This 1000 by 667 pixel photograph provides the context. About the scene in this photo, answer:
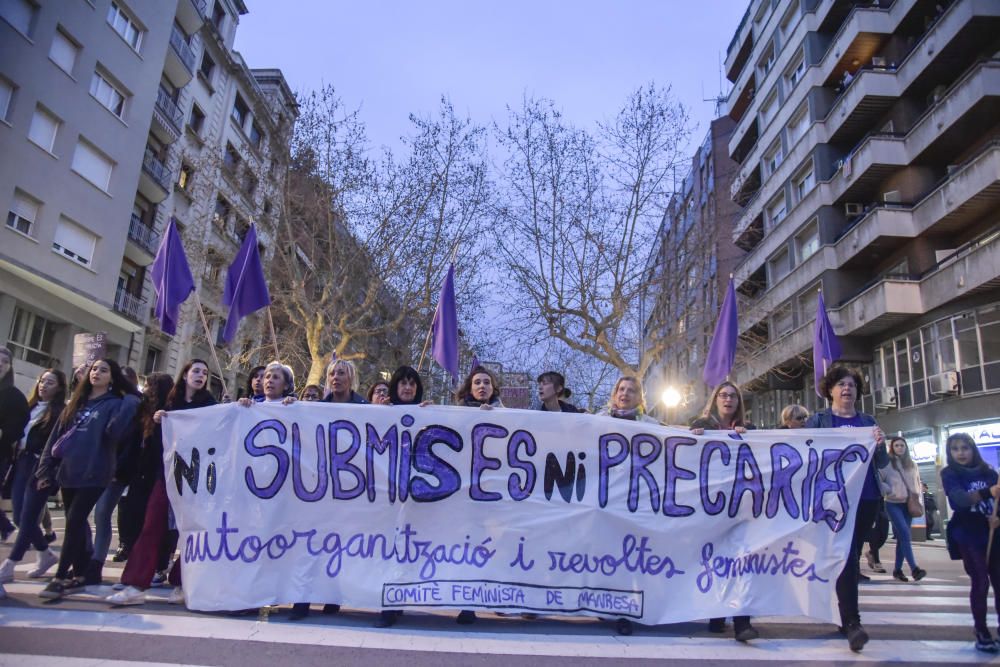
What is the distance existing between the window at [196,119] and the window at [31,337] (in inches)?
464

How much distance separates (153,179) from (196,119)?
17.8 ft

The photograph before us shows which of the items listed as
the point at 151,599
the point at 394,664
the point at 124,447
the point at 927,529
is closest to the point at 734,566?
the point at 394,664

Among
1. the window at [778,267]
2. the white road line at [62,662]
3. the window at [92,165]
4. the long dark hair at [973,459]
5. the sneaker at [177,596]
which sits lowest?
the white road line at [62,662]

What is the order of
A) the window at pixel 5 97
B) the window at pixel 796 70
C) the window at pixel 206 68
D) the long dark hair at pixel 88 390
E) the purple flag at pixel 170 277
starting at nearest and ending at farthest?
the long dark hair at pixel 88 390
the purple flag at pixel 170 277
the window at pixel 5 97
the window at pixel 206 68
the window at pixel 796 70

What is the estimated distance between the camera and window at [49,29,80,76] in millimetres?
18797

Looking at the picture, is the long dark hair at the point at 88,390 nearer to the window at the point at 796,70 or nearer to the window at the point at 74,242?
the window at the point at 74,242

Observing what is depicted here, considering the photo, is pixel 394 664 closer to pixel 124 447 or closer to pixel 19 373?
pixel 124 447

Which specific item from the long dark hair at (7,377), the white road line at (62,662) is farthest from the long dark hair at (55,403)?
the white road line at (62,662)

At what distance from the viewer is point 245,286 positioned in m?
8.09

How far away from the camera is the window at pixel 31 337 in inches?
716

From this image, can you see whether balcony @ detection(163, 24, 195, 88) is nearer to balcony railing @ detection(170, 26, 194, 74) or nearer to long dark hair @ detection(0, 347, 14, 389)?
balcony railing @ detection(170, 26, 194, 74)

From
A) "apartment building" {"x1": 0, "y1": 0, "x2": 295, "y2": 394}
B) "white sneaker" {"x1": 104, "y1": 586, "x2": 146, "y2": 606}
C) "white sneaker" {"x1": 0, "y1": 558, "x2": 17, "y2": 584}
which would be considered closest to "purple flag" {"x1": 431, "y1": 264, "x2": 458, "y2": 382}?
"white sneaker" {"x1": 104, "y1": 586, "x2": 146, "y2": 606}

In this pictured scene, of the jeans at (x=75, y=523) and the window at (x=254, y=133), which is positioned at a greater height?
the window at (x=254, y=133)

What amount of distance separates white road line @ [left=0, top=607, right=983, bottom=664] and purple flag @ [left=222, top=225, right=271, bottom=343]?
4383mm
